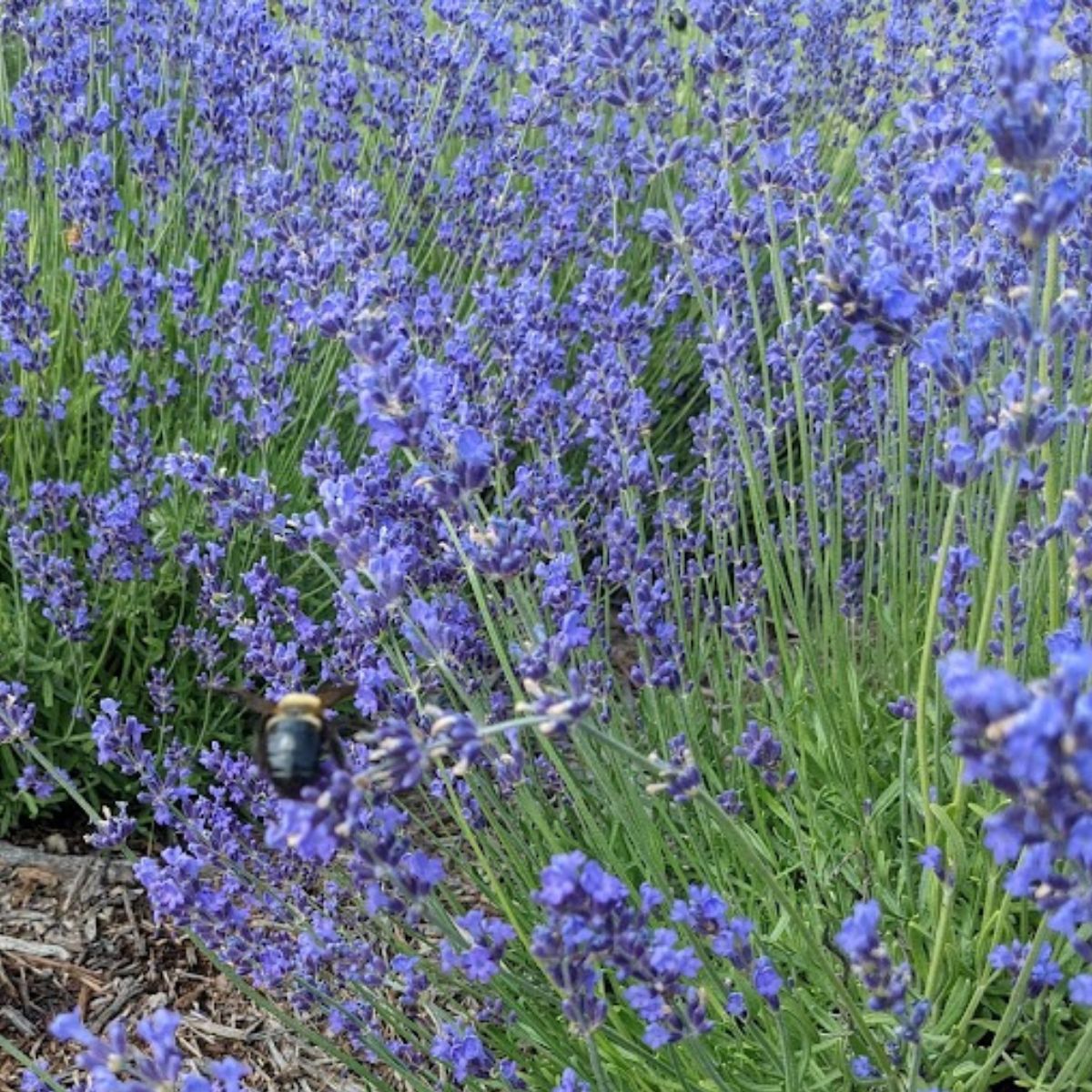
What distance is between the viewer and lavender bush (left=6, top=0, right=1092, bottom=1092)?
1.63 m

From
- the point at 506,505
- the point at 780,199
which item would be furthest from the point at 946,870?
the point at 780,199

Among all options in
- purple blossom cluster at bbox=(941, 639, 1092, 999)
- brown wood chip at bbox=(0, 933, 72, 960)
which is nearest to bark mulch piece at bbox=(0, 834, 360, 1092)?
brown wood chip at bbox=(0, 933, 72, 960)

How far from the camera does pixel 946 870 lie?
1843 mm

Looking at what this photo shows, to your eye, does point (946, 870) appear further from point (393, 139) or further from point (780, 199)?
point (393, 139)

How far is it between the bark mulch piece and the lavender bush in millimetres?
135

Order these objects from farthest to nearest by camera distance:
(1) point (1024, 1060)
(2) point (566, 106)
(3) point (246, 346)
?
(2) point (566, 106), (3) point (246, 346), (1) point (1024, 1060)

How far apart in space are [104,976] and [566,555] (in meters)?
1.36

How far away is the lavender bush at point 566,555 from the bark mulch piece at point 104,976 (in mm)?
135

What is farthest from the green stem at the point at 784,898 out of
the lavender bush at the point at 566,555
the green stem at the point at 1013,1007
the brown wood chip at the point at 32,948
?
the brown wood chip at the point at 32,948

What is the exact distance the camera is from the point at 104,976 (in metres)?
2.92

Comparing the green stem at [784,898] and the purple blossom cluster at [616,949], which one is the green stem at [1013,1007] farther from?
the purple blossom cluster at [616,949]

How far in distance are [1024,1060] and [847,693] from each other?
0.84 meters

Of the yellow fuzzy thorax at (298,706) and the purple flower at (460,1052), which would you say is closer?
the yellow fuzzy thorax at (298,706)

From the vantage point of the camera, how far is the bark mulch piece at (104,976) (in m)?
2.74
